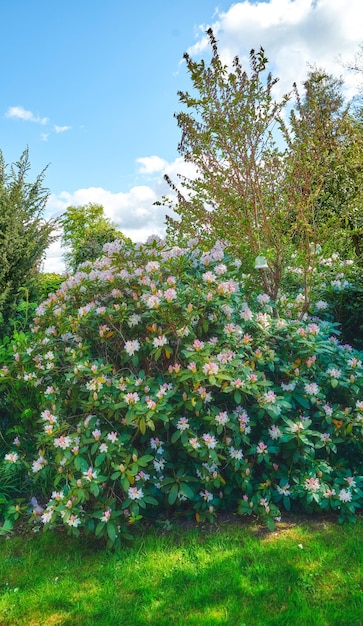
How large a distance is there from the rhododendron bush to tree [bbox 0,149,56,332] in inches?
67.3

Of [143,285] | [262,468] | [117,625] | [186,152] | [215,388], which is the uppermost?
[186,152]

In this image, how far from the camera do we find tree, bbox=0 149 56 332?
5414 mm

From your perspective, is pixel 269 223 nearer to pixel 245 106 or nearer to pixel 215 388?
pixel 245 106

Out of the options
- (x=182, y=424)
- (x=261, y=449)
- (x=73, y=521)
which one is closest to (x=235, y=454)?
(x=261, y=449)

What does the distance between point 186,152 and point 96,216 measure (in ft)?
106

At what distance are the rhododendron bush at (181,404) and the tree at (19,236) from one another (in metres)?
1.71

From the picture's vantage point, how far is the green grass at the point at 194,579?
96.1 inches

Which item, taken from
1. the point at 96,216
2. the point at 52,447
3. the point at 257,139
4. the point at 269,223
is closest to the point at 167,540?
the point at 52,447

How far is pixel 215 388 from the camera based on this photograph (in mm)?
3432

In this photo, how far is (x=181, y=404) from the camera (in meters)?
3.16

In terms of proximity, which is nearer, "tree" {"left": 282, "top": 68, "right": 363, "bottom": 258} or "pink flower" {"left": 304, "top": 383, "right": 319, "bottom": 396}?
"pink flower" {"left": 304, "top": 383, "right": 319, "bottom": 396}

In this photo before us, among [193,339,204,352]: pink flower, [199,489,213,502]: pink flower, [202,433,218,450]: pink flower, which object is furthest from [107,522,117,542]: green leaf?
[193,339,204,352]: pink flower

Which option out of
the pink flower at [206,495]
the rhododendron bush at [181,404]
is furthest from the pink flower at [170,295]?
the pink flower at [206,495]

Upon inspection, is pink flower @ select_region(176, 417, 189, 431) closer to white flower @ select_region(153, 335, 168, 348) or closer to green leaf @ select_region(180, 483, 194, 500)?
green leaf @ select_region(180, 483, 194, 500)
